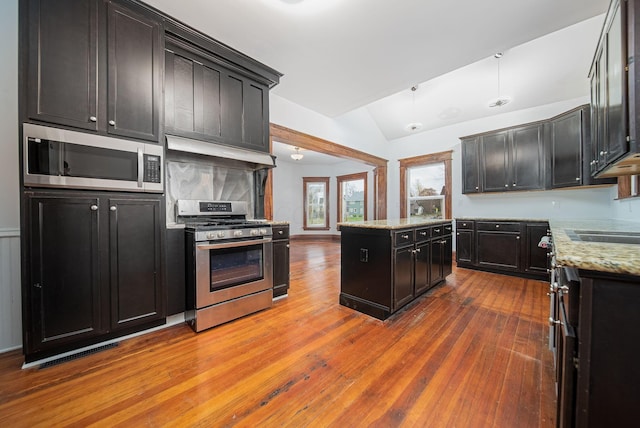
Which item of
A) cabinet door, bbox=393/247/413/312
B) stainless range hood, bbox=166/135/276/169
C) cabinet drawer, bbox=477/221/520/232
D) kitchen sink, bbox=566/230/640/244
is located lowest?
cabinet door, bbox=393/247/413/312

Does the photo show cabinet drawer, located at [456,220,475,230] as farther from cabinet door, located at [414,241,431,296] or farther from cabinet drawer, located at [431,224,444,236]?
cabinet door, located at [414,241,431,296]

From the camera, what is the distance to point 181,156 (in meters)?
2.46

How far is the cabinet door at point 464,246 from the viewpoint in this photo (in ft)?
14.0

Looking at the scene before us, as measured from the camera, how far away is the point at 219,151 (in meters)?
2.47

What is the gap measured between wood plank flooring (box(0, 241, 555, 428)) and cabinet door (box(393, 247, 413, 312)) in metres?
0.18

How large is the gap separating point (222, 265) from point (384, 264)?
160 centimetres

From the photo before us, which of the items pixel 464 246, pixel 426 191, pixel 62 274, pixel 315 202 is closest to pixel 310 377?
pixel 62 274

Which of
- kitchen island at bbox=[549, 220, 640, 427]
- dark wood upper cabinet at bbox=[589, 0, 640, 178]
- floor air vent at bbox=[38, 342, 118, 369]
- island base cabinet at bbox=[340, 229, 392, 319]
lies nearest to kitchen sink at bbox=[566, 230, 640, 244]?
dark wood upper cabinet at bbox=[589, 0, 640, 178]

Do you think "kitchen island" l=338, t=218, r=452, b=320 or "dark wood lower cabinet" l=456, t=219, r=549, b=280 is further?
"dark wood lower cabinet" l=456, t=219, r=549, b=280

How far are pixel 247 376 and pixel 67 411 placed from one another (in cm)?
94

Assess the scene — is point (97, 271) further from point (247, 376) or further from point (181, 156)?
point (247, 376)

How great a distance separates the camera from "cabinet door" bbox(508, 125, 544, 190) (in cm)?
387

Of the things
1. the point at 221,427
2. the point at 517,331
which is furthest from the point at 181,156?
the point at 517,331

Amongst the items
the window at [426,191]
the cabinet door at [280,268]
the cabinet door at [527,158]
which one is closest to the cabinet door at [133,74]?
the cabinet door at [280,268]
